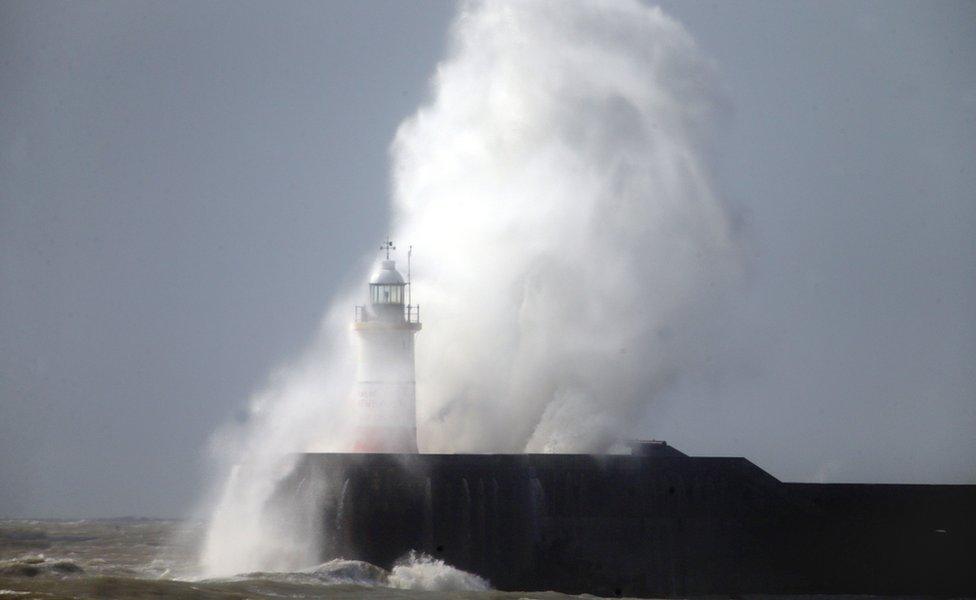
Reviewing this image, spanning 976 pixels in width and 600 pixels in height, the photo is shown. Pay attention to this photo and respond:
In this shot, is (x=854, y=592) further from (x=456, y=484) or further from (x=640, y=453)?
(x=456, y=484)

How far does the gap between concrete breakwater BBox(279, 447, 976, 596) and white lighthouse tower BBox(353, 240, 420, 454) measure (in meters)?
2.23

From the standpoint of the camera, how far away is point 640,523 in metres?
27.1

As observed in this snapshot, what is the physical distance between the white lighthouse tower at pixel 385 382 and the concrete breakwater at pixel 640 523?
2.23 metres

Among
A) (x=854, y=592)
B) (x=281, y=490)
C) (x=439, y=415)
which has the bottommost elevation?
(x=854, y=592)

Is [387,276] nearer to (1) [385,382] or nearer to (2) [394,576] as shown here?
(1) [385,382]

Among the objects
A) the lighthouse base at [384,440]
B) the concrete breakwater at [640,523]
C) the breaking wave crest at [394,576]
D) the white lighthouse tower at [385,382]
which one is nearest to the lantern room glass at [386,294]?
the white lighthouse tower at [385,382]

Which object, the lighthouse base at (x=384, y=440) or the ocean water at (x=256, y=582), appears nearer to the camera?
the ocean water at (x=256, y=582)

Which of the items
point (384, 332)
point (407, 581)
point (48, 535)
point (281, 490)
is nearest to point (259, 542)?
point (281, 490)

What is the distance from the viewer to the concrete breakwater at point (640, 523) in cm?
2606

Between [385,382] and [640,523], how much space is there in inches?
232

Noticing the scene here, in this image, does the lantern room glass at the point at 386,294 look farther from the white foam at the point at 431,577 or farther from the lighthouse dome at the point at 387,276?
the white foam at the point at 431,577

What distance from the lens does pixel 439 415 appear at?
3172 centimetres

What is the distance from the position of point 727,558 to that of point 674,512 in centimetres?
138

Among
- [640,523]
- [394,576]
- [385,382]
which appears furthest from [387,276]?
[640,523]
